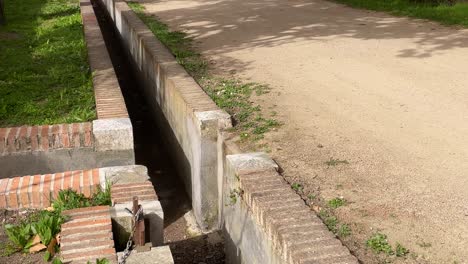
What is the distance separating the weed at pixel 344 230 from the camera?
3434mm

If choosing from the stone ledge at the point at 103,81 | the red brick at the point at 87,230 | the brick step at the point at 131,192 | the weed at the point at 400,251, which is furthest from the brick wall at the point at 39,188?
the weed at the point at 400,251

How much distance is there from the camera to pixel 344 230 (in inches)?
136

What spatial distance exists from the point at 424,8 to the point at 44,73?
8637 millimetres

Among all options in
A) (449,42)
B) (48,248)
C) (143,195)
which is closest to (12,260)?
(48,248)

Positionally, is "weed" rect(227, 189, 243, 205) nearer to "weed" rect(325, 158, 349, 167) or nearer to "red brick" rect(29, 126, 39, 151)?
"weed" rect(325, 158, 349, 167)

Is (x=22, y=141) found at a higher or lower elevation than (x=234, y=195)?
higher

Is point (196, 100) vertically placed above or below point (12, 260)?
above

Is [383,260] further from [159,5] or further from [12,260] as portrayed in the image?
[159,5]

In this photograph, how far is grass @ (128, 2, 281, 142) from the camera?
525 centimetres

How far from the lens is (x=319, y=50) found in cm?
845

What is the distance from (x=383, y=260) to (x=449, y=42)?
663 cm

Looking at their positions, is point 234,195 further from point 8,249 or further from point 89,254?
point 8,249

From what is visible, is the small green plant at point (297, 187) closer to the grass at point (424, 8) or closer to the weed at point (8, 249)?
the weed at point (8, 249)

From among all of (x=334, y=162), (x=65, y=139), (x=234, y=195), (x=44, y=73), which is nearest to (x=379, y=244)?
(x=334, y=162)
